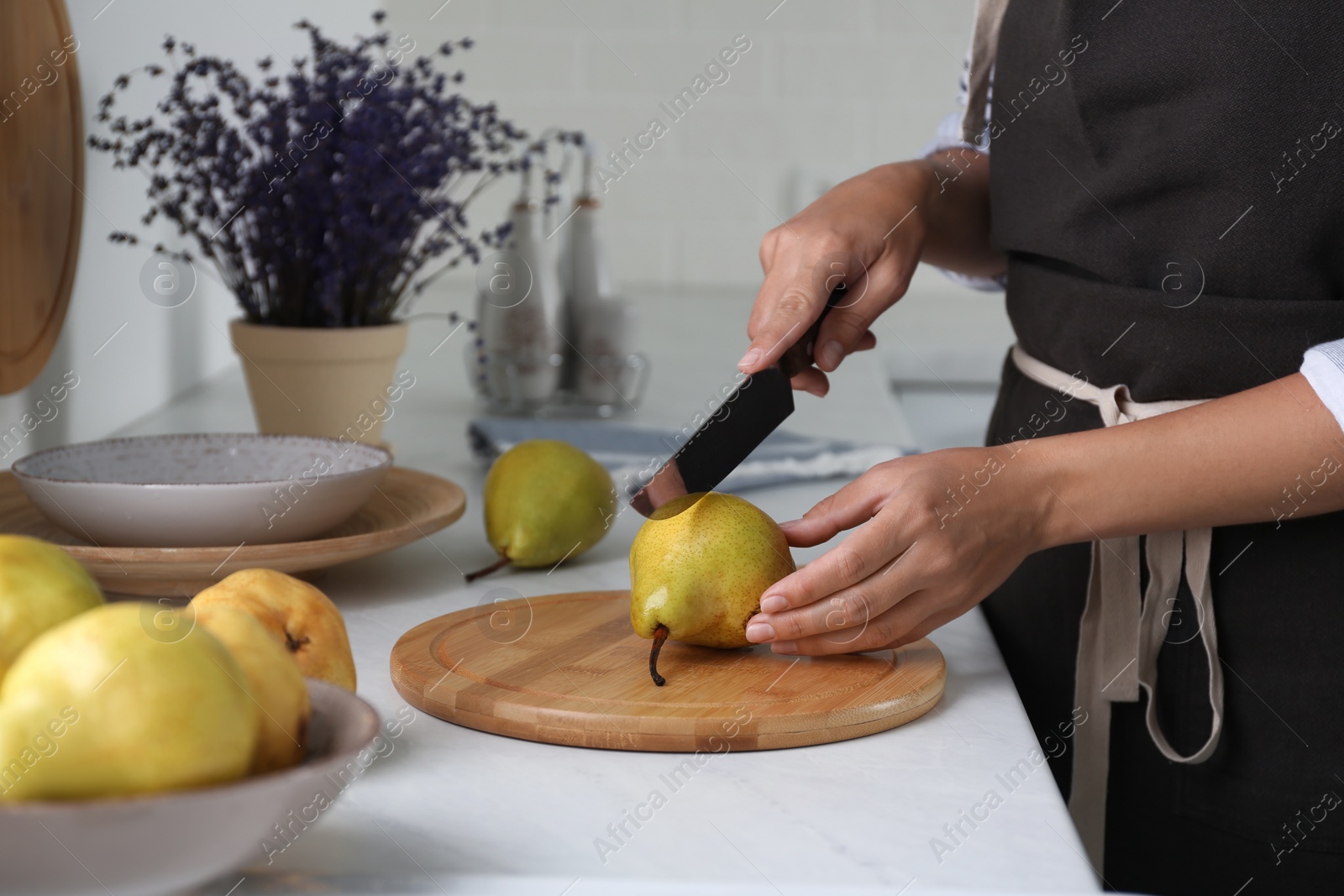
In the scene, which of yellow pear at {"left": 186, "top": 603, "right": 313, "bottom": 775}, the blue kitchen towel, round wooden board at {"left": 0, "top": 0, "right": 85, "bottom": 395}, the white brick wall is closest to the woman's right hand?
the blue kitchen towel

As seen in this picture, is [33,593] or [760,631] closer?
[33,593]

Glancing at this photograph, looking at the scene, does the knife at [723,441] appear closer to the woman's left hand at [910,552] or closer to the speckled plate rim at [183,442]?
the woman's left hand at [910,552]

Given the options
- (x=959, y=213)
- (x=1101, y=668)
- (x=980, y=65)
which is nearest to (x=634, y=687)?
(x=1101, y=668)

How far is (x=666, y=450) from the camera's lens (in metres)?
1.25

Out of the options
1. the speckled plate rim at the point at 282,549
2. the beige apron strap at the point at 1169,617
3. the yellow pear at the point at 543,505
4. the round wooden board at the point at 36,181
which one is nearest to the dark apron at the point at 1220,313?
the beige apron strap at the point at 1169,617

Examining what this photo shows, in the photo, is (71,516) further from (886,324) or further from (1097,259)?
(886,324)

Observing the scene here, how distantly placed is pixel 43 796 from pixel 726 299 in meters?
2.41

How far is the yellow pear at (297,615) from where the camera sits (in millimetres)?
573

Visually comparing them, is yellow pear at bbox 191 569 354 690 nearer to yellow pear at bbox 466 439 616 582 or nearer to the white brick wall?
yellow pear at bbox 466 439 616 582

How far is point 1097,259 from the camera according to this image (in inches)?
33.8

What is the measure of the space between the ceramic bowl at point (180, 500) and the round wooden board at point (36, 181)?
159 millimetres

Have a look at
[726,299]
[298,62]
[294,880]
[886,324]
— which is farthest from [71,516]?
[726,299]

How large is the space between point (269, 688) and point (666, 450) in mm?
855

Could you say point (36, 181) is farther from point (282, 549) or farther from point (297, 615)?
point (297, 615)
